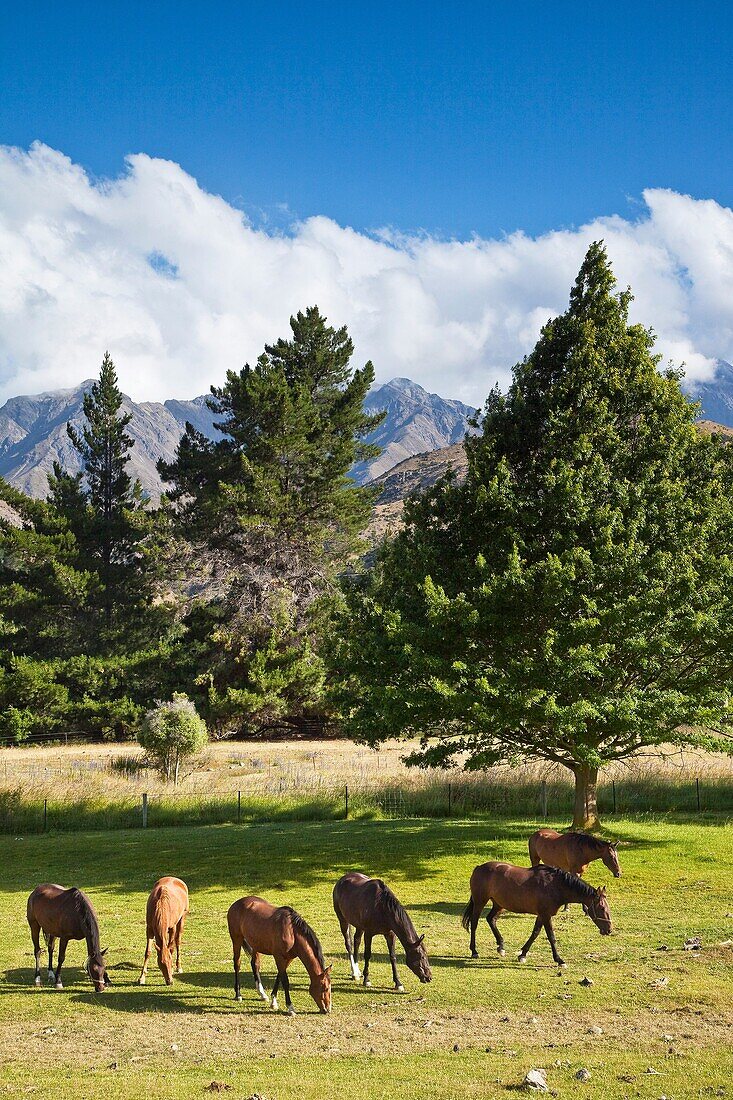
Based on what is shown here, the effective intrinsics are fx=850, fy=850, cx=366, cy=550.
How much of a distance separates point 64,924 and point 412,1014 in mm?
5883

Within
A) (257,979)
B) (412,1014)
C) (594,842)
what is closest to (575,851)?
(594,842)

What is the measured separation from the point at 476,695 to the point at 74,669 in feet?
143

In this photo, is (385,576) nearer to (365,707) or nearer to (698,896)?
(365,707)

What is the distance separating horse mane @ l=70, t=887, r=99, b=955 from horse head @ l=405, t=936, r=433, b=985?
4.93 metres

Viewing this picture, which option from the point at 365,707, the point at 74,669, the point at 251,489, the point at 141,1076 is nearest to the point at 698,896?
the point at 365,707

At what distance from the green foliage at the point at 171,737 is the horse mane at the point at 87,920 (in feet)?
88.9

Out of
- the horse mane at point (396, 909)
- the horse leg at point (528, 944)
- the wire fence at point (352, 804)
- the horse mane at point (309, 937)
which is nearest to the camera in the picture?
the horse mane at point (309, 937)

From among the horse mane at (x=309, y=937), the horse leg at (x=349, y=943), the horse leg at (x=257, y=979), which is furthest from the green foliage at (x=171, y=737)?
the horse mane at (x=309, y=937)

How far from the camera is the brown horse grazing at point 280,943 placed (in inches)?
476

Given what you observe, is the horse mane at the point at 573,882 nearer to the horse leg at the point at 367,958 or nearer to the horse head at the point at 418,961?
the horse head at the point at 418,961

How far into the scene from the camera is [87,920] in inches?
537

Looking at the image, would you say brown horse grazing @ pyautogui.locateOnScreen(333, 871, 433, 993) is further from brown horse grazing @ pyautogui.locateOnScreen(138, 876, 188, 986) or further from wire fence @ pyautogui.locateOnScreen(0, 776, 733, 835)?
wire fence @ pyautogui.locateOnScreen(0, 776, 733, 835)

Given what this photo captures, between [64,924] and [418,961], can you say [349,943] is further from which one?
[64,924]

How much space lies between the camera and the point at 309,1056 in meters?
10.3
